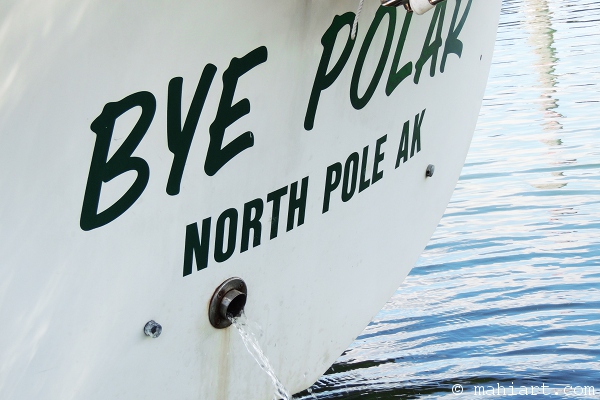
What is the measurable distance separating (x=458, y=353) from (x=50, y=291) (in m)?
3.12

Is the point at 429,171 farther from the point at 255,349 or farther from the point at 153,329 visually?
the point at 153,329

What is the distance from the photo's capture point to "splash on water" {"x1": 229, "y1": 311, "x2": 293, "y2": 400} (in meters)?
2.40

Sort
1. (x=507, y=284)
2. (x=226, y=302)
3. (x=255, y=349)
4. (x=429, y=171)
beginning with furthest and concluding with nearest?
(x=507, y=284) → (x=429, y=171) → (x=255, y=349) → (x=226, y=302)

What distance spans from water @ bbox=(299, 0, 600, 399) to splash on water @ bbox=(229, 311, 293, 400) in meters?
1.79

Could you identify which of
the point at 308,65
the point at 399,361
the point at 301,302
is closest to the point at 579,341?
the point at 399,361

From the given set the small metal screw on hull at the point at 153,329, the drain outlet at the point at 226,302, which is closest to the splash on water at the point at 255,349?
the drain outlet at the point at 226,302

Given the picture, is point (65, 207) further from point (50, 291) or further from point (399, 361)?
point (399, 361)

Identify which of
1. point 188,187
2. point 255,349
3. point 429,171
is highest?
point 429,171

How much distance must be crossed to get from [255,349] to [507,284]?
322 centimetres

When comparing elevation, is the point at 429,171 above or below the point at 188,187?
above

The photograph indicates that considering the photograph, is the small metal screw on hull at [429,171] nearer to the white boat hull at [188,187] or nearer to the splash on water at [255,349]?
the white boat hull at [188,187]

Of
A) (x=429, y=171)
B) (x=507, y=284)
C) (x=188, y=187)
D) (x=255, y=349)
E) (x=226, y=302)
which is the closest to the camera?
(x=188, y=187)

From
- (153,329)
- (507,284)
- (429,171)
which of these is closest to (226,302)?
(153,329)

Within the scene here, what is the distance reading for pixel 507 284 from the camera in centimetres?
539
